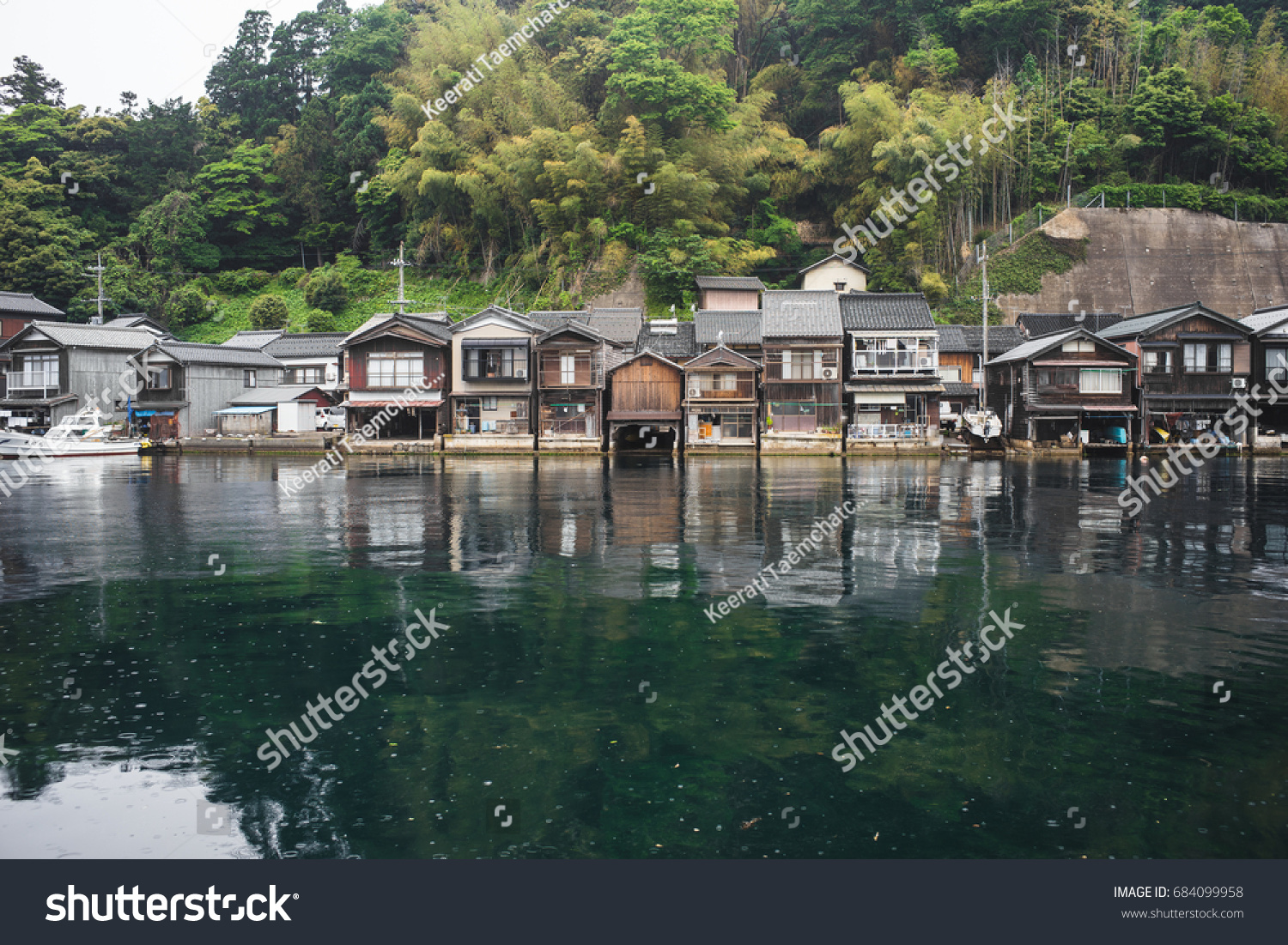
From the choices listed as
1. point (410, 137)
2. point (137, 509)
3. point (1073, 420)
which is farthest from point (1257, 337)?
point (410, 137)

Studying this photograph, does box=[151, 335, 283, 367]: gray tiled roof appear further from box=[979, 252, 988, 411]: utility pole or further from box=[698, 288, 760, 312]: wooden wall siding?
box=[979, 252, 988, 411]: utility pole

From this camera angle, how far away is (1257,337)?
45.7 meters

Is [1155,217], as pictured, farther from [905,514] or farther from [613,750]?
[613,750]

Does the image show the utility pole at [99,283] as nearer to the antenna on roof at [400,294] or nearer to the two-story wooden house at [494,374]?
the antenna on roof at [400,294]

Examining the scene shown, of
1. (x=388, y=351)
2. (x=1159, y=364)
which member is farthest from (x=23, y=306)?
(x=1159, y=364)

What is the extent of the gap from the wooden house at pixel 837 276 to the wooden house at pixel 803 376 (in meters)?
9.62

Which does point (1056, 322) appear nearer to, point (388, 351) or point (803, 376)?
point (803, 376)

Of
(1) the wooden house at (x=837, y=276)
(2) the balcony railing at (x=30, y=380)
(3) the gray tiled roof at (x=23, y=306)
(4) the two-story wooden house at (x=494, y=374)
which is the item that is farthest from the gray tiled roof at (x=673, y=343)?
(3) the gray tiled roof at (x=23, y=306)

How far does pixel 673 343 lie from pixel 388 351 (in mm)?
15237

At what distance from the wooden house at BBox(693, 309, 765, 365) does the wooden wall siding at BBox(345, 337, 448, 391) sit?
1382 centimetres

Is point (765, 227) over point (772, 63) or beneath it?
beneath

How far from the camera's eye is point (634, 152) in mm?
56750

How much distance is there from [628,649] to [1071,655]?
4034mm

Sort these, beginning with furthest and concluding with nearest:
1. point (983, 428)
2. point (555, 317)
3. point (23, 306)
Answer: point (23, 306), point (555, 317), point (983, 428)
